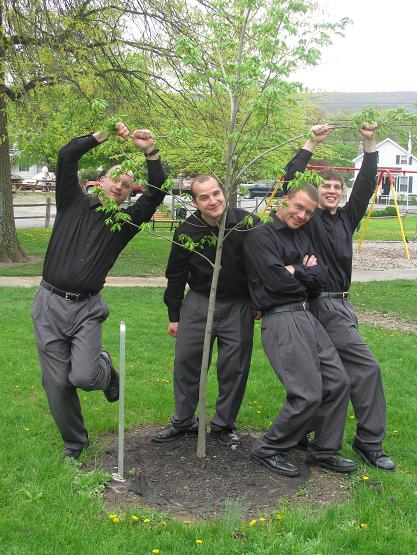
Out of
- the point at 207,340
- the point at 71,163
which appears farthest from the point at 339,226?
the point at 71,163

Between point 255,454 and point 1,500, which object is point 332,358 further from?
point 1,500

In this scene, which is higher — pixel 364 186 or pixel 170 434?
pixel 364 186

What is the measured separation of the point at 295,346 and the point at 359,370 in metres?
0.60

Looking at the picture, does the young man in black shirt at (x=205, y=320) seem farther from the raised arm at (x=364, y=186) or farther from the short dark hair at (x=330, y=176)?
the raised arm at (x=364, y=186)

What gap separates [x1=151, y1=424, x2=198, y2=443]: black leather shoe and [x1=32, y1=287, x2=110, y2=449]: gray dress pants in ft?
2.19

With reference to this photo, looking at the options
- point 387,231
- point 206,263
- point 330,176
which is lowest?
point 387,231

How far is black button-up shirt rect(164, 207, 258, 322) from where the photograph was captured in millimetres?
5035

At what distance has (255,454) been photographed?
4.86 m

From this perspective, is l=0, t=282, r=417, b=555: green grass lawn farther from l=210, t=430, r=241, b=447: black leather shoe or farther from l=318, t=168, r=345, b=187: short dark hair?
l=318, t=168, r=345, b=187: short dark hair

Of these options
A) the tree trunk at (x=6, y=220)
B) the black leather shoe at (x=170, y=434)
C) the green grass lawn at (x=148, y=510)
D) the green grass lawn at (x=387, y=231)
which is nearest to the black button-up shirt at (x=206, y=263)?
the black leather shoe at (x=170, y=434)

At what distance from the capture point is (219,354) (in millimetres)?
5223

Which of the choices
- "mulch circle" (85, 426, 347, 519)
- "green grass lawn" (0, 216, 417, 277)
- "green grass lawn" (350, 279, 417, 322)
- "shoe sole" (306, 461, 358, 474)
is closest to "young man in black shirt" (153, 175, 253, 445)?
"mulch circle" (85, 426, 347, 519)

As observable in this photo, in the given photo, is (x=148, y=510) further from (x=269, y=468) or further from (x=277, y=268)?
(x=277, y=268)

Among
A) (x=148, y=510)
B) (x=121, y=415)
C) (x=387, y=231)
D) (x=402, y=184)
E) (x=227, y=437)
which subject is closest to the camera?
(x=148, y=510)
